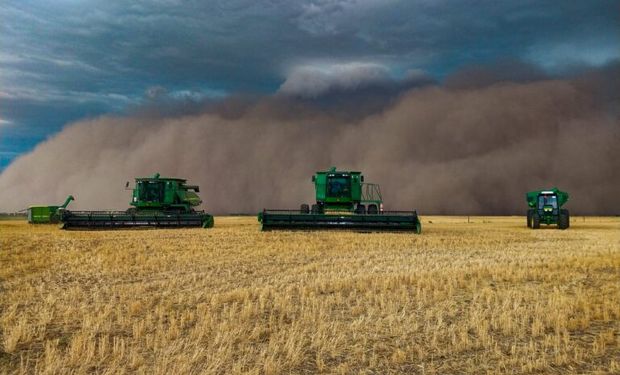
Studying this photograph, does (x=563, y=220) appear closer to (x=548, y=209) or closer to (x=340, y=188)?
(x=548, y=209)

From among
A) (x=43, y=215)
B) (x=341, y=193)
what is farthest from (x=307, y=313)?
(x=43, y=215)

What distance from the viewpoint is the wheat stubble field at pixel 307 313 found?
28.0ft

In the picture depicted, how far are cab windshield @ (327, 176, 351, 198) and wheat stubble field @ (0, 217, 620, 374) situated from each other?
17.7 meters

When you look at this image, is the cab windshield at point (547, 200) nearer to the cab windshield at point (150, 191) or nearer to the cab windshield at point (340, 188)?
the cab windshield at point (340, 188)

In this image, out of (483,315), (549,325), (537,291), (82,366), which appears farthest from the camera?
(537,291)

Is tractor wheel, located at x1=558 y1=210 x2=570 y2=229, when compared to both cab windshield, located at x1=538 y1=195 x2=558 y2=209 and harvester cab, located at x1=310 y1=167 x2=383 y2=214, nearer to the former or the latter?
cab windshield, located at x1=538 y1=195 x2=558 y2=209

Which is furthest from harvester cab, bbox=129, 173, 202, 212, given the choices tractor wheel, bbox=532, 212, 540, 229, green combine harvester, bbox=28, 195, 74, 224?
tractor wheel, bbox=532, 212, 540, 229

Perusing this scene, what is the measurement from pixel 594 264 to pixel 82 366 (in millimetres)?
17616

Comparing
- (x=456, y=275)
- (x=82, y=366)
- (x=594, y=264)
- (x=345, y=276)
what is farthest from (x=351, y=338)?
(x=594, y=264)

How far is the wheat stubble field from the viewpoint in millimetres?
8531

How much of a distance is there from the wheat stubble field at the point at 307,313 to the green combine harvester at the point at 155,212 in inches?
622

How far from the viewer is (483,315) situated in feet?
37.4

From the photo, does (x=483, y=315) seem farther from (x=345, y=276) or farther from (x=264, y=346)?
(x=345, y=276)

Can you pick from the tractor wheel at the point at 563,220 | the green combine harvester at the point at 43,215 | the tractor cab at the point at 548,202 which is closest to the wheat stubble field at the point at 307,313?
the tractor wheel at the point at 563,220
